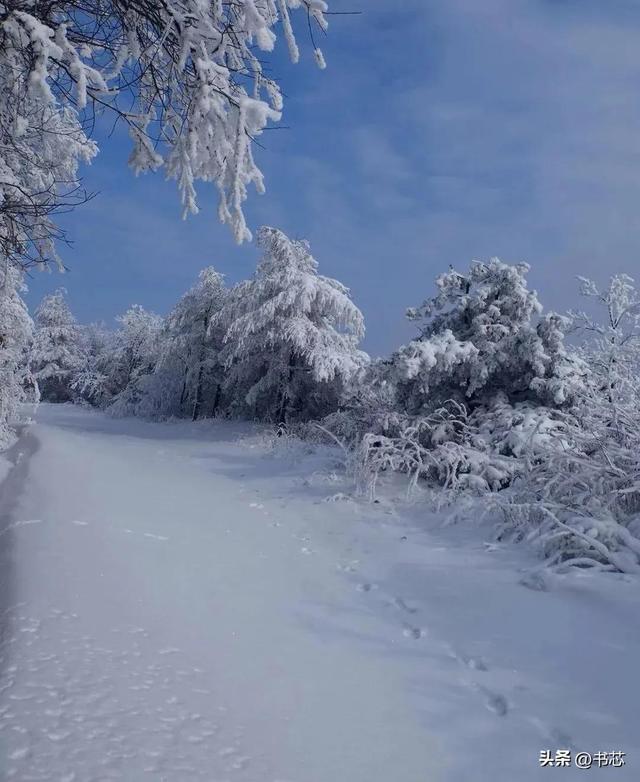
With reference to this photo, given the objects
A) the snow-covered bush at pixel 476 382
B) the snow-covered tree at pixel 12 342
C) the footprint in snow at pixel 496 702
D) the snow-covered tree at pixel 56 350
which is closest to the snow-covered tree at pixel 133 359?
the snow-covered tree at pixel 56 350

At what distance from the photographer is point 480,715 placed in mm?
2584

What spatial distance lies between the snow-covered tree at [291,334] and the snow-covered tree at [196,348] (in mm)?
3534

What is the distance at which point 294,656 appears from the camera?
306cm

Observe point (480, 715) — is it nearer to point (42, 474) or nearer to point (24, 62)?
point (24, 62)

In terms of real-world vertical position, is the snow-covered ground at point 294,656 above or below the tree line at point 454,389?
below

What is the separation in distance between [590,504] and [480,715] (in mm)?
3462

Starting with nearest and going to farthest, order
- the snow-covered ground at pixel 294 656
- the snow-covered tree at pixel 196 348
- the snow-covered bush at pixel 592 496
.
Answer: the snow-covered ground at pixel 294 656 < the snow-covered bush at pixel 592 496 < the snow-covered tree at pixel 196 348

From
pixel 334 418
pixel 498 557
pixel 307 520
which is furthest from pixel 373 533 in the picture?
pixel 334 418

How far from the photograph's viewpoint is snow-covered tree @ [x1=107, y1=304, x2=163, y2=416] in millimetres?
26828

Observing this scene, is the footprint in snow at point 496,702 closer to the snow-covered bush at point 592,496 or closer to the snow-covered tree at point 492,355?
the snow-covered bush at point 592,496

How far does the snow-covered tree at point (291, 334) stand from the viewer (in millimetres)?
17938

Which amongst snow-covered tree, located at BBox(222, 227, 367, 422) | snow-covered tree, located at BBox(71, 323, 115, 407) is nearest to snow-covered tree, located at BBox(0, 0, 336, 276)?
snow-covered tree, located at BBox(222, 227, 367, 422)

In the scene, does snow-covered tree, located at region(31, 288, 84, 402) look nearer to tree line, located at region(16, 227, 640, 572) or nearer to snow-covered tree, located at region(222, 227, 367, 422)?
tree line, located at region(16, 227, 640, 572)

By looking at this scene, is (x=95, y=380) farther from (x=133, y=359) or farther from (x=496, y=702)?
(x=496, y=702)
